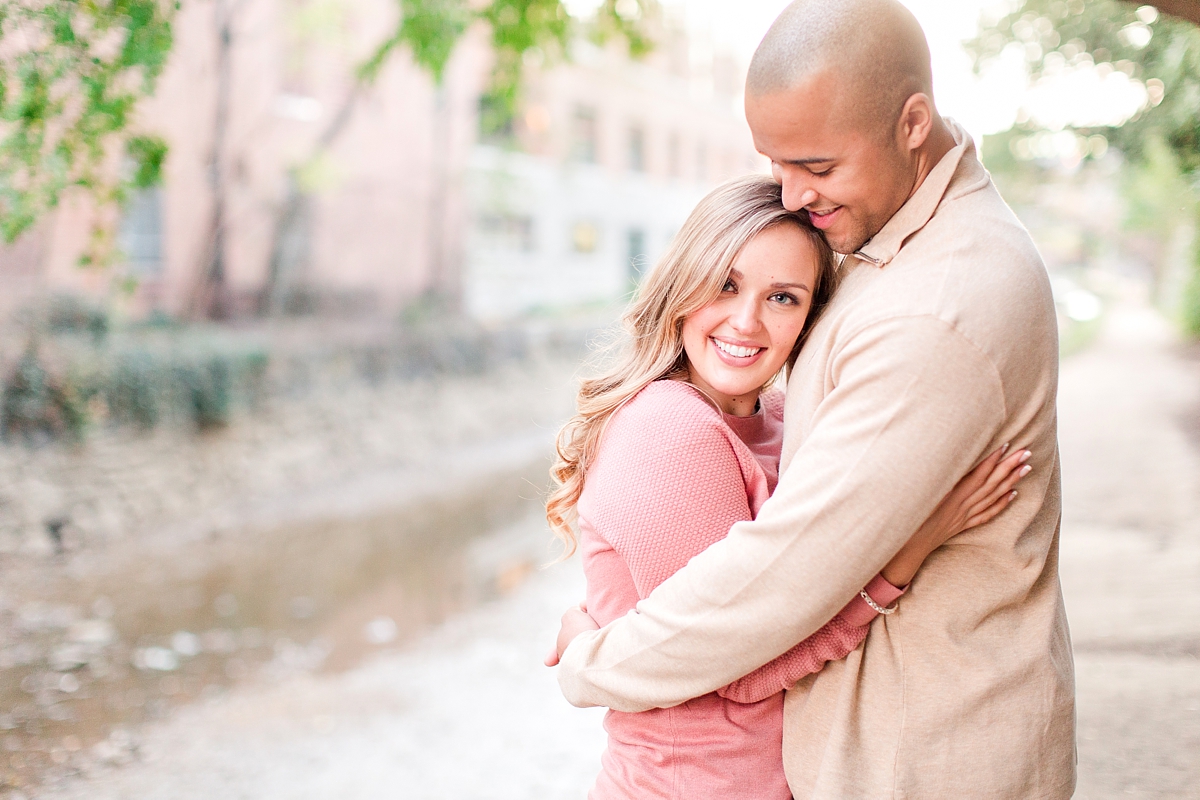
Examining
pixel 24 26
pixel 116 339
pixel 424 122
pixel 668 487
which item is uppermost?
pixel 424 122

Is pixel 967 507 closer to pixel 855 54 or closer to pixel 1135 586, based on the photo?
pixel 855 54

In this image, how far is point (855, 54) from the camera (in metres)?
1.63

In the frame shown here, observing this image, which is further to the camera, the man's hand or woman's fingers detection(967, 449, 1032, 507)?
the man's hand

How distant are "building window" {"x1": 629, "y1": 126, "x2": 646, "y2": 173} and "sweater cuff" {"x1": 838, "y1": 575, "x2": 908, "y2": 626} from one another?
2816 centimetres

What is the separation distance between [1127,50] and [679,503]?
6791mm

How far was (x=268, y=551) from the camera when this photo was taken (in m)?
9.02

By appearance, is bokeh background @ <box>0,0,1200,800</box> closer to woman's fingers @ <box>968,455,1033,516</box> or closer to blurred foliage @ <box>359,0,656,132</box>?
blurred foliage @ <box>359,0,656,132</box>

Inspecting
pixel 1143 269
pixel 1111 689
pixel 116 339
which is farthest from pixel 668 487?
pixel 1143 269

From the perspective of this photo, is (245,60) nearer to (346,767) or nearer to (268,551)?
(268,551)

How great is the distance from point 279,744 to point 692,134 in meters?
30.0

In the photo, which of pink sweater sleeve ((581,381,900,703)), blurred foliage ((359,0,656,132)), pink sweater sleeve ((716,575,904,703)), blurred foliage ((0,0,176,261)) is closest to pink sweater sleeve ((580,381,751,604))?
pink sweater sleeve ((581,381,900,703))

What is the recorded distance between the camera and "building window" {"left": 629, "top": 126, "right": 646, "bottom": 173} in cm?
2889

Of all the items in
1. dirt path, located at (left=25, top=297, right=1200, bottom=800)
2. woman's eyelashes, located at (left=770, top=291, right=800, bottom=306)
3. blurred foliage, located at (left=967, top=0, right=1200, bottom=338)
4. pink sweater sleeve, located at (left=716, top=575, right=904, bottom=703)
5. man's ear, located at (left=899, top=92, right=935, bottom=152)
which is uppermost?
blurred foliage, located at (left=967, top=0, right=1200, bottom=338)

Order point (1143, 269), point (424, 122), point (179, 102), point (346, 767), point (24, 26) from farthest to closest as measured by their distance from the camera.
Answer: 1. point (1143, 269)
2. point (424, 122)
3. point (179, 102)
4. point (346, 767)
5. point (24, 26)
